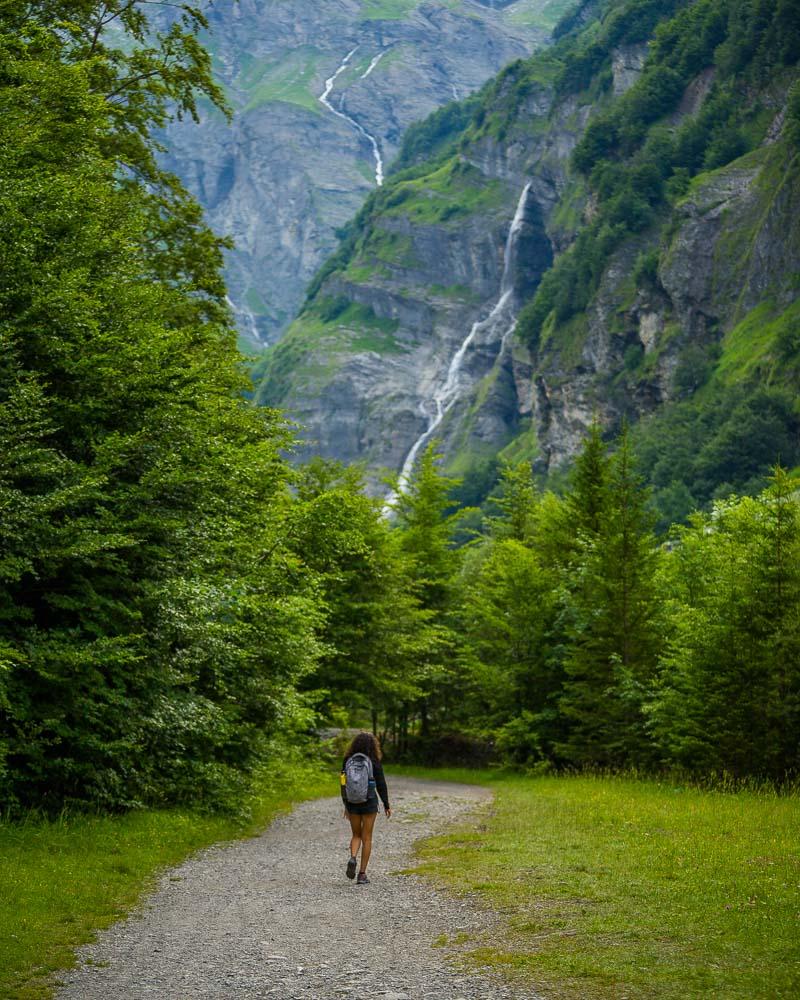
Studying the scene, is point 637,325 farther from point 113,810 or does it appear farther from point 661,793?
point 113,810

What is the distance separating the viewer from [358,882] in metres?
13.7

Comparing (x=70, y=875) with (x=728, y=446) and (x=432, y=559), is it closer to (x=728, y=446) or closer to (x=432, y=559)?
(x=432, y=559)

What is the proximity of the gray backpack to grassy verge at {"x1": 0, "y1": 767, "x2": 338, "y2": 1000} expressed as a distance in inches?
115

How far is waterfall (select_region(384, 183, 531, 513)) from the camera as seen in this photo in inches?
7318

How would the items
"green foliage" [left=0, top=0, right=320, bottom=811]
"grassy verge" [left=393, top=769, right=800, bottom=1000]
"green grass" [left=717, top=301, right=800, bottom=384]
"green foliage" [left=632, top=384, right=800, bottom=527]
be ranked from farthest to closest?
1. "green grass" [left=717, top=301, right=800, bottom=384]
2. "green foliage" [left=632, top=384, right=800, bottom=527]
3. "green foliage" [left=0, top=0, right=320, bottom=811]
4. "grassy verge" [left=393, top=769, right=800, bottom=1000]

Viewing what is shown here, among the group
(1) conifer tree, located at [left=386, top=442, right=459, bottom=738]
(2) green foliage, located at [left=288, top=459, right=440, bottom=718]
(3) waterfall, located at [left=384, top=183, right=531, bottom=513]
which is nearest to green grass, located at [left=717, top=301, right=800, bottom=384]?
(1) conifer tree, located at [left=386, top=442, right=459, bottom=738]

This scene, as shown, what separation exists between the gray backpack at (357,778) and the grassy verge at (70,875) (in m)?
2.92

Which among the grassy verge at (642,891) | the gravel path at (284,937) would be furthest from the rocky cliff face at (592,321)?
the gravel path at (284,937)

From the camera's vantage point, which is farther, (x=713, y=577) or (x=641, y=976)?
(x=713, y=577)

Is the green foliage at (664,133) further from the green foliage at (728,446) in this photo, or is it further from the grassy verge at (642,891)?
the grassy verge at (642,891)


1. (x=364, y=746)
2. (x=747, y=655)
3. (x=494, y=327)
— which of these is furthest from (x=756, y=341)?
(x=364, y=746)

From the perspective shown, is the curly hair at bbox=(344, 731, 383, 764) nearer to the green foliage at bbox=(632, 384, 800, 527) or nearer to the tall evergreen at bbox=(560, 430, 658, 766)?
the tall evergreen at bbox=(560, 430, 658, 766)

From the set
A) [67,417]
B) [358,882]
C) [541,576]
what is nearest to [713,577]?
[541,576]

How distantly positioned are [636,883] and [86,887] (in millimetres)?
6743
